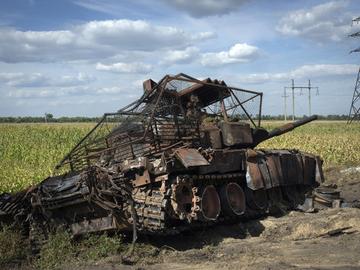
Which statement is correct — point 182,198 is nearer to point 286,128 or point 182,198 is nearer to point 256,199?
point 256,199

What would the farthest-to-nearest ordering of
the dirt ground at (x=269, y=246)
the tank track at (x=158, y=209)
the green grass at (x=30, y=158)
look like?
the green grass at (x=30, y=158), the tank track at (x=158, y=209), the dirt ground at (x=269, y=246)

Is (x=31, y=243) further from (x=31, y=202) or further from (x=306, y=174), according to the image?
(x=306, y=174)

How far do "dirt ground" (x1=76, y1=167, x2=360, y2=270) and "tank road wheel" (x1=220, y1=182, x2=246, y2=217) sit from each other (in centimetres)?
38

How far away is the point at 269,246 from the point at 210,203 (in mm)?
1459

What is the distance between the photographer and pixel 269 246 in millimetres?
9547

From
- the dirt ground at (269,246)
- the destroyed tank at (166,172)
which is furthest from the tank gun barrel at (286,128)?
the dirt ground at (269,246)

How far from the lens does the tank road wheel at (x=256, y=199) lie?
12078mm

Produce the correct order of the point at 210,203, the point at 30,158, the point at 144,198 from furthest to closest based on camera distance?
the point at 30,158 → the point at 210,203 → the point at 144,198

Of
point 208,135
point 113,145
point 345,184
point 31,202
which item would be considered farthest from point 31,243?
point 345,184

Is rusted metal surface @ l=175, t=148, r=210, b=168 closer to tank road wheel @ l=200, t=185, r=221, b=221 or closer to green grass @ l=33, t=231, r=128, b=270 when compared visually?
tank road wheel @ l=200, t=185, r=221, b=221

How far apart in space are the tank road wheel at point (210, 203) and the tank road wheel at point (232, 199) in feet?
1.15

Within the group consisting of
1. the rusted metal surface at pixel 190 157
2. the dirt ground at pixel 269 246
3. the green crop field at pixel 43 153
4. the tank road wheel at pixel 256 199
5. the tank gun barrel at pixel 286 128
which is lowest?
the dirt ground at pixel 269 246

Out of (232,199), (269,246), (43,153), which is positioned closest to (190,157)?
(232,199)

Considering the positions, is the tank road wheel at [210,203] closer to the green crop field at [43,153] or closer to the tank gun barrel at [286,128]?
the tank gun barrel at [286,128]
